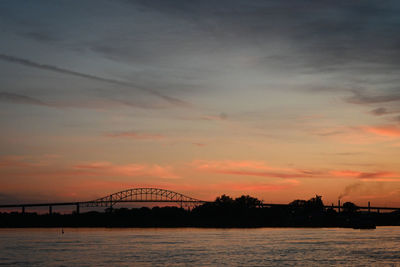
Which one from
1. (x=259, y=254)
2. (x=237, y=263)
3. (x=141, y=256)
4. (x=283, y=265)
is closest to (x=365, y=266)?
(x=283, y=265)

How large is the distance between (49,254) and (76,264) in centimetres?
1724

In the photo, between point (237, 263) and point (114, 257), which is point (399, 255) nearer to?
point (237, 263)

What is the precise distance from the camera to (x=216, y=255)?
78.3 meters

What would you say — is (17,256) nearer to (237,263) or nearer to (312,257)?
(237,263)

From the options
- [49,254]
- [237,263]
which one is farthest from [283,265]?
[49,254]

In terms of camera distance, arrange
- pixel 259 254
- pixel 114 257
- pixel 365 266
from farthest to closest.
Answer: pixel 259 254 < pixel 114 257 < pixel 365 266

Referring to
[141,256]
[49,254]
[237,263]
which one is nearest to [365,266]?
[237,263]

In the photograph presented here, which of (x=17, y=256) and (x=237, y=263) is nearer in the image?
(x=237, y=263)

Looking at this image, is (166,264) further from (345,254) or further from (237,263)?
(345,254)

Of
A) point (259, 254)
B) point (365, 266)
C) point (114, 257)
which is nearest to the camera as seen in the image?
point (365, 266)

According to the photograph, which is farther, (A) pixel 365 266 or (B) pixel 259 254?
(B) pixel 259 254

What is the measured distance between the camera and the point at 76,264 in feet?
215

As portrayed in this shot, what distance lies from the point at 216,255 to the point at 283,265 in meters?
15.6

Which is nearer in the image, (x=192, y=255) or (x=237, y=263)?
(x=237, y=263)
